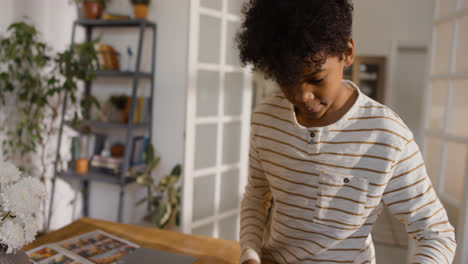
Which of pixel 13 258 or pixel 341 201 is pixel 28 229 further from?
pixel 341 201

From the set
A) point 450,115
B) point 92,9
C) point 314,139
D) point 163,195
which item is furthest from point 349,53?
point 92,9

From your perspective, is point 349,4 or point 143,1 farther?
point 143,1

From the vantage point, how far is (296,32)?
676 mm

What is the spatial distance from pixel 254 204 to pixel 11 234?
1.82ft

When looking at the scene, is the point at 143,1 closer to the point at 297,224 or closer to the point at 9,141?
the point at 9,141

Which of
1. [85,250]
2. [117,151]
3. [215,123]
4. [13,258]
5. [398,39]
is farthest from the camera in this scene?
[398,39]

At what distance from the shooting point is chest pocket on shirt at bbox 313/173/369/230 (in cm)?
82

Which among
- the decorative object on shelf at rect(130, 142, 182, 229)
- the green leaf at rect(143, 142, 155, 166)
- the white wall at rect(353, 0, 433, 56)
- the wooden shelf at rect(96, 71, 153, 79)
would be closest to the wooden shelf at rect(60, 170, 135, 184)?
the decorative object on shelf at rect(130, 142, 182, 229)

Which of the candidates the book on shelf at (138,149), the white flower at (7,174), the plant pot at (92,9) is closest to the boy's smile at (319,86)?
the white flower at (7,174)

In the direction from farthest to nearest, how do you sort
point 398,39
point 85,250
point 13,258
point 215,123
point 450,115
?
point 398,39 → point 215,123 → point 450,115 → point 85,250 → point 13,258

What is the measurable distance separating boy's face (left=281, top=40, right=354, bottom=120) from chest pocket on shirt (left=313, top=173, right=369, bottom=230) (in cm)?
17

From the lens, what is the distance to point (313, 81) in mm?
739

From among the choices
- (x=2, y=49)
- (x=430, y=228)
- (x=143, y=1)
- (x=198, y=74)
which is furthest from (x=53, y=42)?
(x=430, y=228)

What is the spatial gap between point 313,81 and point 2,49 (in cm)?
310
